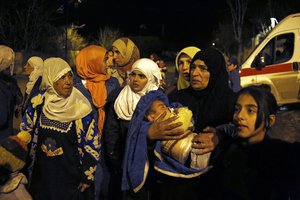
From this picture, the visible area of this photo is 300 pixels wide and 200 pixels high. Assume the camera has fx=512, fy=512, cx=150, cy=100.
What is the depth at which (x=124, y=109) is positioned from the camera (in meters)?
4.00

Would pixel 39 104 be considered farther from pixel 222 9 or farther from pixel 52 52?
pixel 222 9

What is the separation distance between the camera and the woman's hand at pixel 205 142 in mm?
2982

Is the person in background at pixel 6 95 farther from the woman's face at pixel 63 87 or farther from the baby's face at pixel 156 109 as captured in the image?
the baby's face at pixel 156 109

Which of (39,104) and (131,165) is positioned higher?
(39,104)

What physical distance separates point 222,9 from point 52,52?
25.8 m

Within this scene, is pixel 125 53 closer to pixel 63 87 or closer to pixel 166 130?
pixel 63 87

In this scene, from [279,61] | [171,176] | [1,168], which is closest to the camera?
[171,176]

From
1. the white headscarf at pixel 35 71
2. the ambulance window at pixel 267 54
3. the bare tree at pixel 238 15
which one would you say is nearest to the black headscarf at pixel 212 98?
the white headscarf at pixel 35 71

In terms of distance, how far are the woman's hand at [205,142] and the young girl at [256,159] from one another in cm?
8

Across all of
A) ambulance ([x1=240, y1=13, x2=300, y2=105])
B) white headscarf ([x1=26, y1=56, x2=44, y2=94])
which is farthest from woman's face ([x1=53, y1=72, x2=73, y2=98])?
ambulance ([x1=240, y1=13, x2=300, y2=105])

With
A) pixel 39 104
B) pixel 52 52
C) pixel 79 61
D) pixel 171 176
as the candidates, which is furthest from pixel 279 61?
pixel 52 52

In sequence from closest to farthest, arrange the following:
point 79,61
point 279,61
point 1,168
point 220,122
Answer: point 220,122
point 1,168
point 79,61
point 279,61

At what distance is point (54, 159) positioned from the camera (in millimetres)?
4391

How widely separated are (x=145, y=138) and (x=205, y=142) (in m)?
0.37
